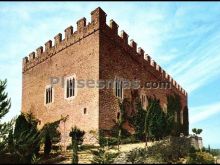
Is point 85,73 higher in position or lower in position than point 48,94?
higher

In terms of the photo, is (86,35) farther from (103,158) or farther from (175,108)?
(175,108)

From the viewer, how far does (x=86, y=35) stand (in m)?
24.8

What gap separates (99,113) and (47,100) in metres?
7.42

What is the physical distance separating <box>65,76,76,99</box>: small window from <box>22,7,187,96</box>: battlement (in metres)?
2.67

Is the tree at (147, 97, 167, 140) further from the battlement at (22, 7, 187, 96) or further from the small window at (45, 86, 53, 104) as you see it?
the small window at (45, 86, 53, 104)

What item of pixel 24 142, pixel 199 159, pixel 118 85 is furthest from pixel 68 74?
pixel 199 159

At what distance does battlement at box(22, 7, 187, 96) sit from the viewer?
24016mm

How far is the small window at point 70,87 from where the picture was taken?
25344 mm

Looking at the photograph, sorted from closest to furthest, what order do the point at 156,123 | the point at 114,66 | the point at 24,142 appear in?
the point at 24,142 < the point at 114,66 < the point at 156,123

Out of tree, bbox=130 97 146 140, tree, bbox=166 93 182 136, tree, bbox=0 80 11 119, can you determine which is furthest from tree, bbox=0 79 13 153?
tree, bbox=166 93 182 136

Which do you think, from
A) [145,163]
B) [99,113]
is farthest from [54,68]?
[145,163]

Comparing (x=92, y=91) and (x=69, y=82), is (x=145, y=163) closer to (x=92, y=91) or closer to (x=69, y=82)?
(x=92, y=91)

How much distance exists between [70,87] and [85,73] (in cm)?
214

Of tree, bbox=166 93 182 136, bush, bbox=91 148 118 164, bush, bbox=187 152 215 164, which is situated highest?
tree, bbox=166 93 182 136
